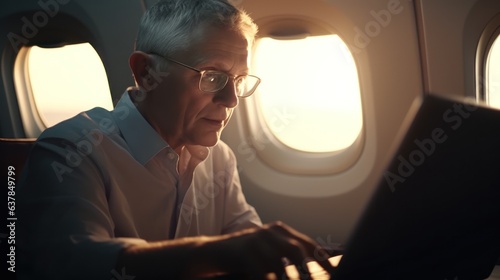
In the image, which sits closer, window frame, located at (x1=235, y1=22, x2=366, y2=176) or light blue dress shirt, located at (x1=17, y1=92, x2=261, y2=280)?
light blue dress shirt, located at (x1=17, y1=92, x2=261, y2=280)

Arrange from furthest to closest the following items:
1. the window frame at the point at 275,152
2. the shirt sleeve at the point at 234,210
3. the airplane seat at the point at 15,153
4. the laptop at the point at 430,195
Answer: the window frame at the point at 275,152 → the shirt sleeve at the point at 234,210 → the airplane seat at the point at 15,153 → the laptop at the point at 430,195

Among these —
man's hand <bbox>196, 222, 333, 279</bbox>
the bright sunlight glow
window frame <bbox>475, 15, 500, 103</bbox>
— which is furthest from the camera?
the bright sunlight glow

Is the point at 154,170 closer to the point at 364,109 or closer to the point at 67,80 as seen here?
the point at 364,109

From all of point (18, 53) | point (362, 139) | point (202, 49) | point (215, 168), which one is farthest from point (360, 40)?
point (18, 53)

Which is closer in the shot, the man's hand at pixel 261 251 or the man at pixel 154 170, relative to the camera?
the man's hand at pixel 261 251

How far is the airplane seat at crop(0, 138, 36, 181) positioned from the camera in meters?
1.79

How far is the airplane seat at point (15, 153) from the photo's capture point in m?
1.79

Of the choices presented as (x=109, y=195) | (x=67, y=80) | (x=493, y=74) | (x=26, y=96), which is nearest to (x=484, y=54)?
(x=493, y=74)

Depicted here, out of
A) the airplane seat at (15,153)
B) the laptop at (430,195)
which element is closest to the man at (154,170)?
the laptop at (430,195)

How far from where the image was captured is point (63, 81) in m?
4.09

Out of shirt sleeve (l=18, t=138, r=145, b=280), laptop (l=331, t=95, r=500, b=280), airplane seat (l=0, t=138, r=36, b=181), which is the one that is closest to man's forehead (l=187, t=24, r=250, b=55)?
shirt sleeve (l=18, t=138, r=145, b=280)

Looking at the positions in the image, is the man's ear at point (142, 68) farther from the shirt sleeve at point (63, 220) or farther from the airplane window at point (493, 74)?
the airplane window at point (493, 74)

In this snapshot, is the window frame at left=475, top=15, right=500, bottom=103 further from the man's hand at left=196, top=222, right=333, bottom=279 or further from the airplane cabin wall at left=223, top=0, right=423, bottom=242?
the man's hand at left=196, top=222, right=333, bottom=279

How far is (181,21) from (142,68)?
183 mm
